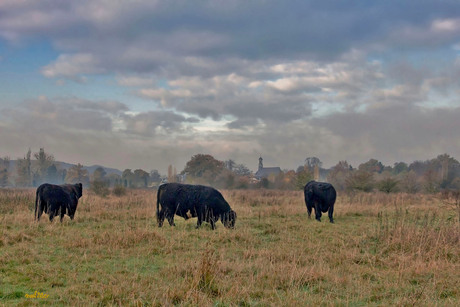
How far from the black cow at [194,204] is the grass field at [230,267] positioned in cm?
185

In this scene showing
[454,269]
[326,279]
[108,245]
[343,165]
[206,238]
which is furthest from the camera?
[343,165]

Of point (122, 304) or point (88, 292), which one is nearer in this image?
point (122, 304)

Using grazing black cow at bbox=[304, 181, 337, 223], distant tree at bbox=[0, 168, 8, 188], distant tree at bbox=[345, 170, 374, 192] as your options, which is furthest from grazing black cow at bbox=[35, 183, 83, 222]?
distant tree at bbox=[0, 168, 8, 188]

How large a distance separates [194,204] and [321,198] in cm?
630

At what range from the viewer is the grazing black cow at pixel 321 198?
17078 mm

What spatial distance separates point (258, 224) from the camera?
15031 mm

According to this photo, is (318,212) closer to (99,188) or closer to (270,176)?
(99,188)

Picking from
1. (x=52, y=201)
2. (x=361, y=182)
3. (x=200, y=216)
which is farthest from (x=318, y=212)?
(x=361, y=182)

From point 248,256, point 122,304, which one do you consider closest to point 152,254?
point 248,256

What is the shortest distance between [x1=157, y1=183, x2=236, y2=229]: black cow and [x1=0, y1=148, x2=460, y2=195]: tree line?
21.6 metres

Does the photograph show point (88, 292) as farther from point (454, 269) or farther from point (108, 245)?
point (454, 269)

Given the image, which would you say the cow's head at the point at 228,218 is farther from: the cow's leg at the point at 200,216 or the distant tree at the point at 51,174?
the distant tree at the point at 51,174

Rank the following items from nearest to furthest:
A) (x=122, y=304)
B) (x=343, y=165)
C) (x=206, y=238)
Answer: (x=122, y=304), (x=206, y=238), (x=343, y=165)

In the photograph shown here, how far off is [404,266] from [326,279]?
2.38m
